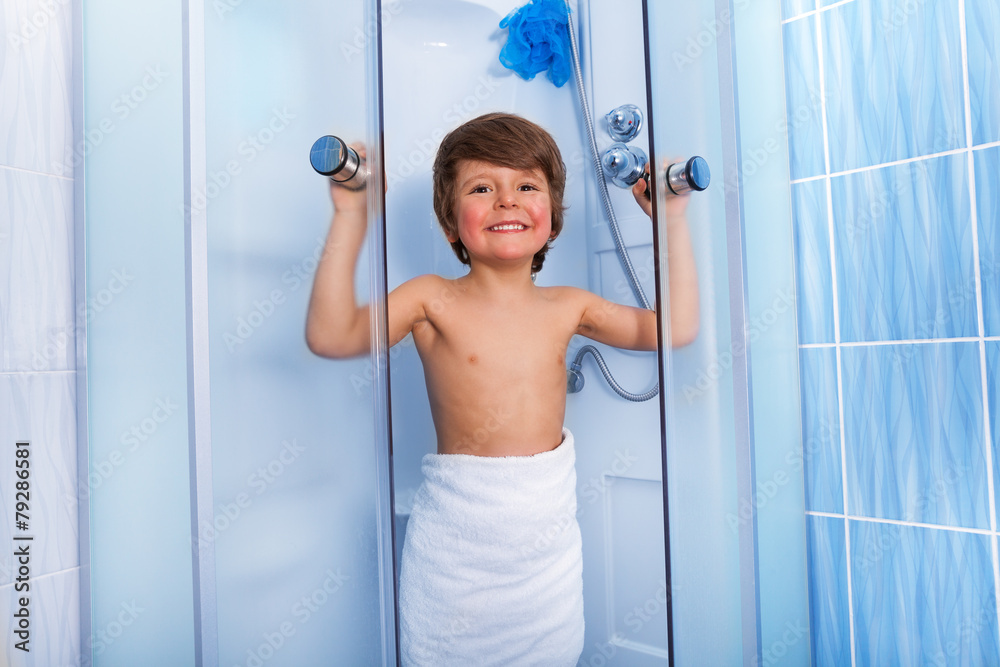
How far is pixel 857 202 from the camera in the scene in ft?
2.81

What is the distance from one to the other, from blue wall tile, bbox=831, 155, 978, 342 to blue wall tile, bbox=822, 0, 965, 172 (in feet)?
0.11

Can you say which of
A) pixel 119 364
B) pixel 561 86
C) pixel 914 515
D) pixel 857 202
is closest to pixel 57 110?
pixel 119 364

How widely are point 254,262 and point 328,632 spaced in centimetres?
38

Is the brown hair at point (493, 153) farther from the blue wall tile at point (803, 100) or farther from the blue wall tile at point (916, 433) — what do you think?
the blue wall tile at point (916, 433)

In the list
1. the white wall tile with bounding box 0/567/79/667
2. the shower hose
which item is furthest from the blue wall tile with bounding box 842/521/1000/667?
the white wall tile with bounding box 0/567/79/667

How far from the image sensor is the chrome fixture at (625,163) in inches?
38.3

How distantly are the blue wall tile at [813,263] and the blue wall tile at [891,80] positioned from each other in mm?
55

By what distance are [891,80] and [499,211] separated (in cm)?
56

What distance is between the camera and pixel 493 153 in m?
0.95

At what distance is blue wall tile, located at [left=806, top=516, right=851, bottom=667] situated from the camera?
875 millimetres
